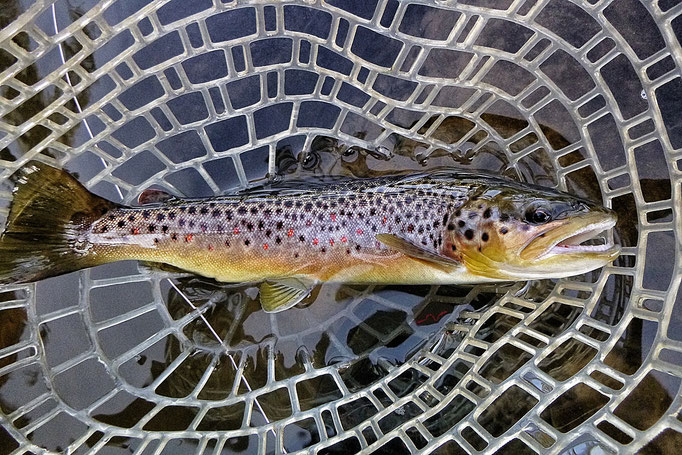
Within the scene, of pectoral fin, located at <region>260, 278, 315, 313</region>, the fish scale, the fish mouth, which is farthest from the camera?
pectoral fin, located at <region>260, 278, 315, 313</region>

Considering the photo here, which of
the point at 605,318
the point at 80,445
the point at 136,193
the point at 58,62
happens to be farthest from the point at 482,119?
the point at 80,445

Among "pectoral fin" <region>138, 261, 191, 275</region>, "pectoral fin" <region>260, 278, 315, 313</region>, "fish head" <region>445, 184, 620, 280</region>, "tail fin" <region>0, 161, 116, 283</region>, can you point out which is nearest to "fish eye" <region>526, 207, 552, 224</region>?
"fish head" <region>445, 184, 620, 280</region>

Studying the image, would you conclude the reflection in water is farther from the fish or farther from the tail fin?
the tail fin

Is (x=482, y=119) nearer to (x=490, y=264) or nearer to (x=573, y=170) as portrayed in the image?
(x=573, y=170)

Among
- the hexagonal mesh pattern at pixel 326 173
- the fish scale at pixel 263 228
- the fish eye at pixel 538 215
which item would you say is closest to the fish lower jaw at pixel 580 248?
the fish eye at pixel 538 215

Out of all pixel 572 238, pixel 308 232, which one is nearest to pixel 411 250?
pixel 308 232

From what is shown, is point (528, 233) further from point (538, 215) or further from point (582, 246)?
point (582, 246)
